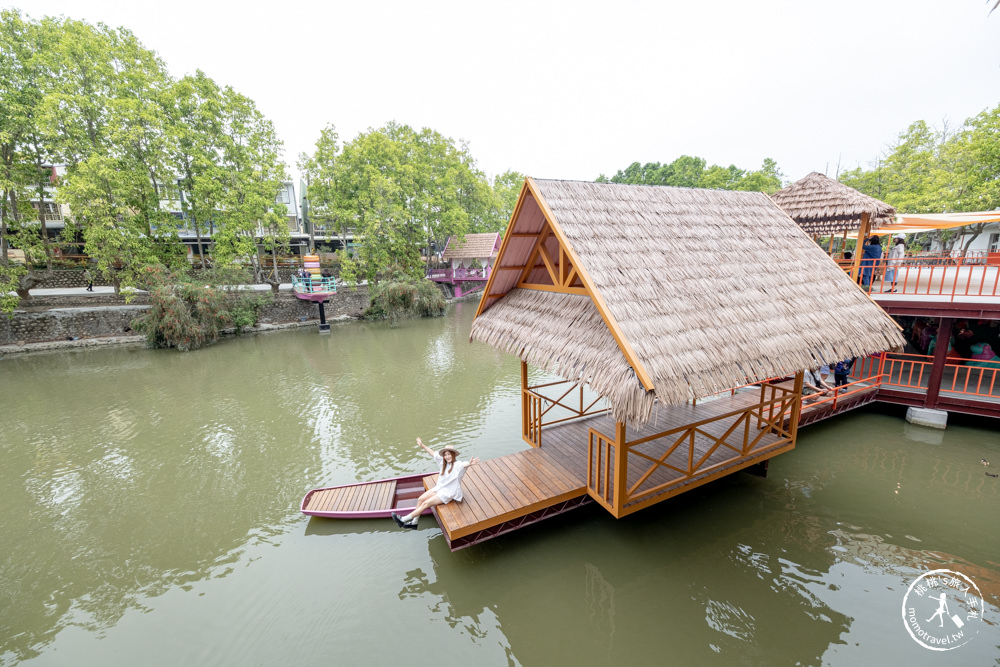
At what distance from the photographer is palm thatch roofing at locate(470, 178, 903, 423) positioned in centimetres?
468

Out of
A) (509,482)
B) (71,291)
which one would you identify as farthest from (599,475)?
(71,291)

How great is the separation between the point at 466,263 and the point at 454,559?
33.7 meters

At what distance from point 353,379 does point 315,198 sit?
62.0 ft

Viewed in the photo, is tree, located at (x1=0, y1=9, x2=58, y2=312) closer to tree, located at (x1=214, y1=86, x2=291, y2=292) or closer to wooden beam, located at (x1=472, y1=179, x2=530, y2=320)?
tree, located at (x1=214, y1=86, x2=291, y2=292)

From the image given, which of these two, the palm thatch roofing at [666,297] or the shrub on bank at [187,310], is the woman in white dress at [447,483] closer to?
the palm thatch roofing at [666,297]

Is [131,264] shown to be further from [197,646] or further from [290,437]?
[197,646]

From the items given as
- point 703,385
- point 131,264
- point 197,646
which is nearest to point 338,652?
point 197,646

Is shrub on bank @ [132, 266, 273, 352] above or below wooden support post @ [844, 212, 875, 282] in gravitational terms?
below

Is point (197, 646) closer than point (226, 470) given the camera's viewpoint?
Yes

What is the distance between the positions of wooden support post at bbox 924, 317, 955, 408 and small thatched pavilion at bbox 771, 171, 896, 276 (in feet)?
7.51

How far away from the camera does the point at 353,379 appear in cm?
1478

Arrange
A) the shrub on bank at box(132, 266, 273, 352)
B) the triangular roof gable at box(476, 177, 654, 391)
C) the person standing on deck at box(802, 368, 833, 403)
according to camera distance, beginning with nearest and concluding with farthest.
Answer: the triangular roof gable at box(476, 177, 654, 391) < the person standing on deck at box(802, 368, 833, 403) < the shrub on bank at box(132, 266, 273, 352)

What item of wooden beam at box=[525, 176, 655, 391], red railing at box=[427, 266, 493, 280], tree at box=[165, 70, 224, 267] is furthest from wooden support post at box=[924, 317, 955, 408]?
tree at box=[165, 70, 224, 267]

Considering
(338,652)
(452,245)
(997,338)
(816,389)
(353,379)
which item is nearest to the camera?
(338,652)
